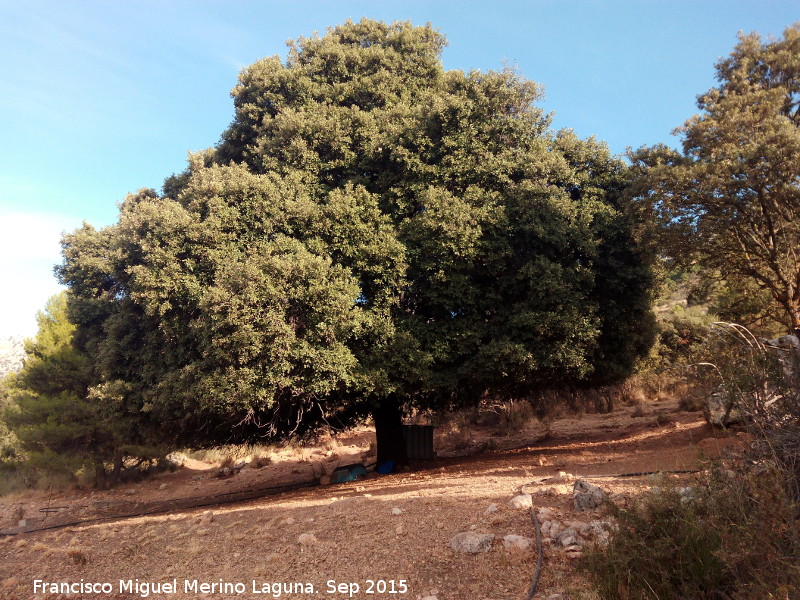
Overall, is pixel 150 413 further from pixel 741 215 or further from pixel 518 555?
pixel 741 215

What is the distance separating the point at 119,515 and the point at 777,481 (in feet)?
49.5

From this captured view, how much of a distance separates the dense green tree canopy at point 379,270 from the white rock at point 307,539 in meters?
3.23

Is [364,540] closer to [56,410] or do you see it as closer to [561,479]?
[561,479]

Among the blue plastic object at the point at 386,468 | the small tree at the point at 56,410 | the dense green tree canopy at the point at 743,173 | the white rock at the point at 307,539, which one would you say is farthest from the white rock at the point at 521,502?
the small tree at the point at 56,410

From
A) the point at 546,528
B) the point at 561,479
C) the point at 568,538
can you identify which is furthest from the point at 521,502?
the point at 561,479

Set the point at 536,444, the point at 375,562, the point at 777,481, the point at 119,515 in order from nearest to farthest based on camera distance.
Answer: the point at 777,481
the point at 375,562
the point at 119,515
the point at 536,444

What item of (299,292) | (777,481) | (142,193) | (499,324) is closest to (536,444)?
(499,324)

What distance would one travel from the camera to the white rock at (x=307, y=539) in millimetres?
7391

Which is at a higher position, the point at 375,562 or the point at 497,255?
the point at 497,255

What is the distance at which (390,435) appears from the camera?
1521 centimetres

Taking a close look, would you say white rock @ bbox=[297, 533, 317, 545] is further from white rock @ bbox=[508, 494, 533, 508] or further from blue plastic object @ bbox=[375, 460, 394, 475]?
blue plastic object @ bbox=[375, 460, 394, 475]

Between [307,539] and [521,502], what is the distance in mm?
3062

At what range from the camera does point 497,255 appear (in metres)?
11.9

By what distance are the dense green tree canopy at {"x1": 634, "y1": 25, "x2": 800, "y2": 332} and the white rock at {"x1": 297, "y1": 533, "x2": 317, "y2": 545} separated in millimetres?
9152
